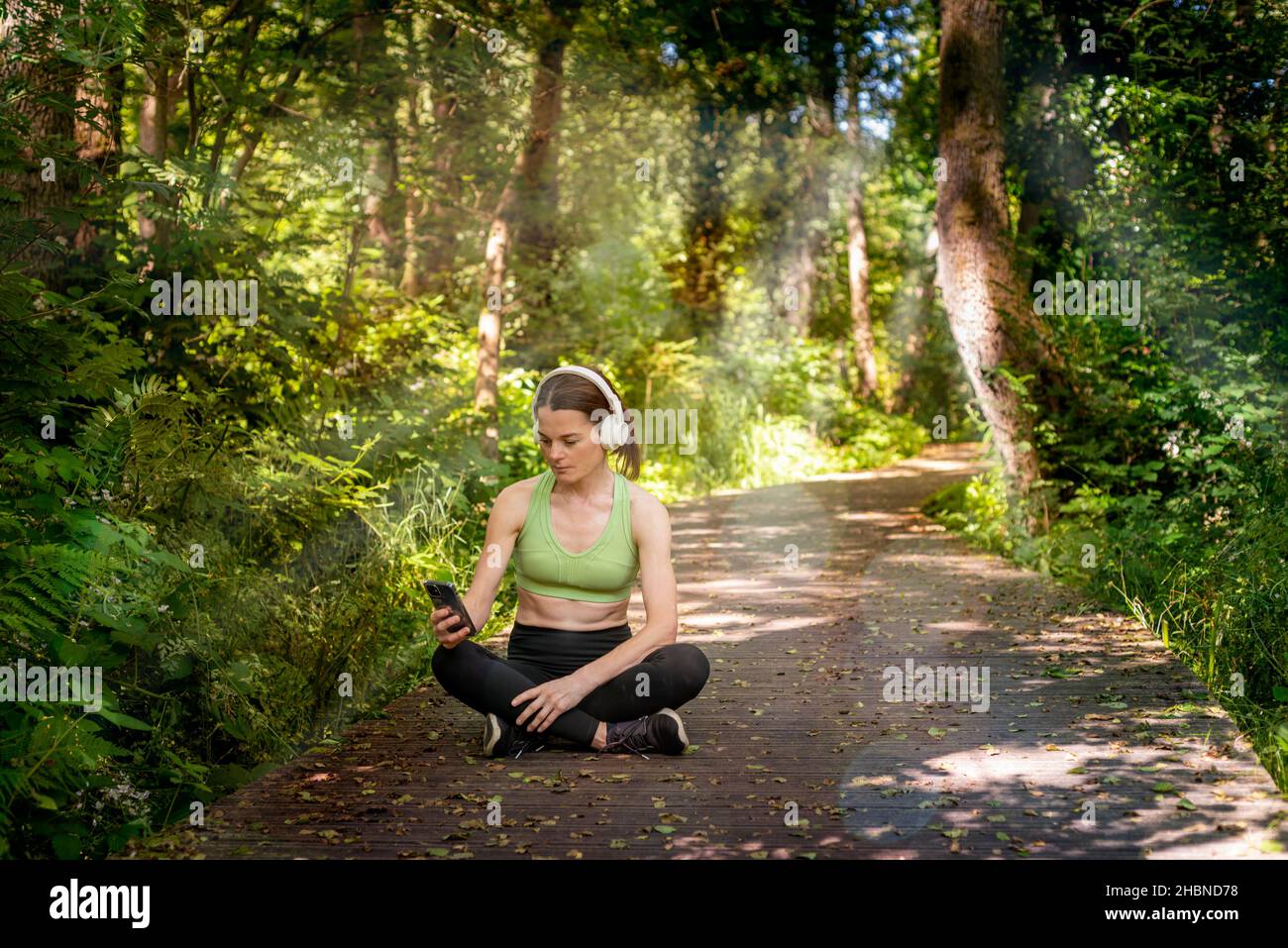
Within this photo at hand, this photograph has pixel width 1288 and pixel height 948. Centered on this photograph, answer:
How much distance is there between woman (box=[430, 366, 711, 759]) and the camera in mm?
5195

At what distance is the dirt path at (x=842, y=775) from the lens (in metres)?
4.25

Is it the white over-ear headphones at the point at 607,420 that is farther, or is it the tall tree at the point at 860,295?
the tall tree at the point at 860,295

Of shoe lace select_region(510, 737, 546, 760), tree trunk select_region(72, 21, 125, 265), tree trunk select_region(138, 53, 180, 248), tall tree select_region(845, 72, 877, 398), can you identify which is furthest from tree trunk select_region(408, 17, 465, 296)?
tall tree select_region(845, 72, 877, 398)

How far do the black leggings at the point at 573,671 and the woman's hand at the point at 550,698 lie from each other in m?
0.05

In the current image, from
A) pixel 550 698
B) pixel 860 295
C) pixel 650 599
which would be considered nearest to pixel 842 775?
pixel 650 599

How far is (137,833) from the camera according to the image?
178 inches

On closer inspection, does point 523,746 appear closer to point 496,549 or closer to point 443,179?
point 496,549

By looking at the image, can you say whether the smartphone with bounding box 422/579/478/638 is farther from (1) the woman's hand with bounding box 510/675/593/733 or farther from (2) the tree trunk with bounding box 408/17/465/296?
(2) the tree trunk with bounding box 408/17/465/296

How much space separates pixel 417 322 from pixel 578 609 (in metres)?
7.31

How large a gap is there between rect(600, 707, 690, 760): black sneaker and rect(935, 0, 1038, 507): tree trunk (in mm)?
7117

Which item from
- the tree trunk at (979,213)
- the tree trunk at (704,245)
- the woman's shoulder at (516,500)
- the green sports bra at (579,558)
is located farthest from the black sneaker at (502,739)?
the tree trunk at (704,245)

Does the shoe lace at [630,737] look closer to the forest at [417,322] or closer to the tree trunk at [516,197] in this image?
the forest at [417,322]

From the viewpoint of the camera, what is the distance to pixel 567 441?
5180mm
